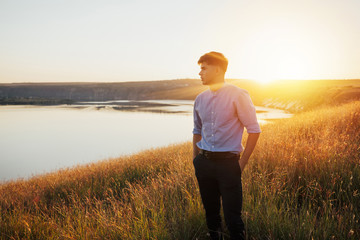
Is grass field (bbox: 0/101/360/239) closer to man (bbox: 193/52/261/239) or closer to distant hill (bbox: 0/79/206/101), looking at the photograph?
man (bbox: 193/52/261/239)

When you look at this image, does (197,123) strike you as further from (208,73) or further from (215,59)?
(215,59)

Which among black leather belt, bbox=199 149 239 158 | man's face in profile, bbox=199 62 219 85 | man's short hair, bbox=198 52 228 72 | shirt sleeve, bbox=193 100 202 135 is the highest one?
man's short hair, bbox=198 52 228 72

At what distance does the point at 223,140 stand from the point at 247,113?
1.18 feet

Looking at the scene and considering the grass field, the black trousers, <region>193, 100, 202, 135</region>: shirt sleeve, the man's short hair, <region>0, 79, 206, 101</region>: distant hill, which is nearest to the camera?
the black trousers

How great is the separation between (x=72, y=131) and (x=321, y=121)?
91.4ft

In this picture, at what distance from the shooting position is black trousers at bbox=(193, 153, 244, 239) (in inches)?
83.1

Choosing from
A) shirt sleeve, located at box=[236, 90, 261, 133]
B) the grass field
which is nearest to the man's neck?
shirt sleeve, located at box=[236, 90, 261, 133]

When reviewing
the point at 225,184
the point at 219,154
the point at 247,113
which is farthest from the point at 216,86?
the point at 225,184

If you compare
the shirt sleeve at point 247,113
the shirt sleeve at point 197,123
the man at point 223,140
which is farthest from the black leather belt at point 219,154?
the shirt sleeve at point 197,123

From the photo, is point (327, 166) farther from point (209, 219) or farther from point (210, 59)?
point (210, 59)

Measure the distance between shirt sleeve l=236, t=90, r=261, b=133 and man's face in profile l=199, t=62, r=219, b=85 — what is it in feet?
1.10

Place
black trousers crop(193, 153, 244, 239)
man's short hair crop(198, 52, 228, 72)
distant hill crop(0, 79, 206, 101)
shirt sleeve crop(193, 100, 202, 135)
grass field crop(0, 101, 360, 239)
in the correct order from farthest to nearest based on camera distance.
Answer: distant hill crop(0, 79, 206, 101), shirt sleeve crop(193, 100, 202, 135), grass field crop(0, 101, 360, 239), man's short hair crop(198, 52, 228, 72), black trousers crop(193, 153, 244, 239)

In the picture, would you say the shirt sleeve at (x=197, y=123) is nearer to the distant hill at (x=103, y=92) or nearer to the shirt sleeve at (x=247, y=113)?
the shirt sleeve at (x=247, y=113)

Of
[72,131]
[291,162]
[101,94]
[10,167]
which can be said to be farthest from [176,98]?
[291,162]
